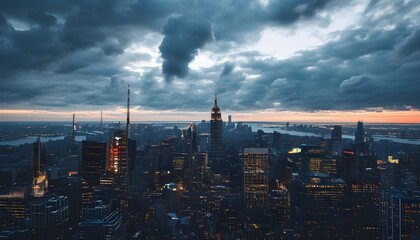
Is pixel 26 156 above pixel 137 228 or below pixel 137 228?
above

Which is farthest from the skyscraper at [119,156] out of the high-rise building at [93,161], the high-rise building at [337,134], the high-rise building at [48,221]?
the high-rise building at [337,134]

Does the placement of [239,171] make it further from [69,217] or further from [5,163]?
[5,163]

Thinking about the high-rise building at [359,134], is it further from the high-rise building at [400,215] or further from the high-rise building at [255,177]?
the high-rise building at [255,177]

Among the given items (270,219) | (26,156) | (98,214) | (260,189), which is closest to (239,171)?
(260,189)

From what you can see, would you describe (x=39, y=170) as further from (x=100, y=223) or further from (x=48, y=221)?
(x=100, y=223)

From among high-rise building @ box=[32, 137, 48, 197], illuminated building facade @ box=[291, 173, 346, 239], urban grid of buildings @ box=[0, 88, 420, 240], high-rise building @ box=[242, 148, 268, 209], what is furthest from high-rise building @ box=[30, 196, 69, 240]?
illuminated building facade @ box=[291, 173, 346, 239]

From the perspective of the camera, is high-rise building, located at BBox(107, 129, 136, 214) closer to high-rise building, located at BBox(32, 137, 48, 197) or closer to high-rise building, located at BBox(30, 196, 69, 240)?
high-rise building, located at BBox(32, 137, 48, 197)
